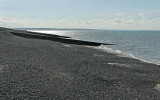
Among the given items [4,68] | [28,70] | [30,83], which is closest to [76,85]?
[30,83]

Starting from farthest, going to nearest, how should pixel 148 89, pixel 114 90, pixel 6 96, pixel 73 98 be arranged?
pixel 148 89, pixel 114 90, pixel 73 98, pixel 6 96

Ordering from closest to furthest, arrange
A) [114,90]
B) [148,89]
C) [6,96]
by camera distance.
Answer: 1. [6,96]
2. [114,90]
3. [148,89]

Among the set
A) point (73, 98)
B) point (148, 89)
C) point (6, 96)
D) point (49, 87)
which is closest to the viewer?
point (6, 96)

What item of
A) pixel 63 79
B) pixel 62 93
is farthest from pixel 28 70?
pixel 62 93

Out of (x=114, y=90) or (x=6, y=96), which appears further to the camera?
(x=114, y=90)

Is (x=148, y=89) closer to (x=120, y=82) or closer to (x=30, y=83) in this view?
(x=120, y=82)

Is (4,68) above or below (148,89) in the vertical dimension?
above

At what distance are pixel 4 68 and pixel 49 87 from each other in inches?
227

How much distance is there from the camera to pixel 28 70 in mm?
18375

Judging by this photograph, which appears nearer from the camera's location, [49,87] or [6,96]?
[6,96]

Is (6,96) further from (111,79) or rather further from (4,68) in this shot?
(111,79)

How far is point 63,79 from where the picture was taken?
16.8m

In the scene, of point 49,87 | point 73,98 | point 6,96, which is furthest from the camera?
point 49,87

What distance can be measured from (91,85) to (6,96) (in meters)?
6.50
